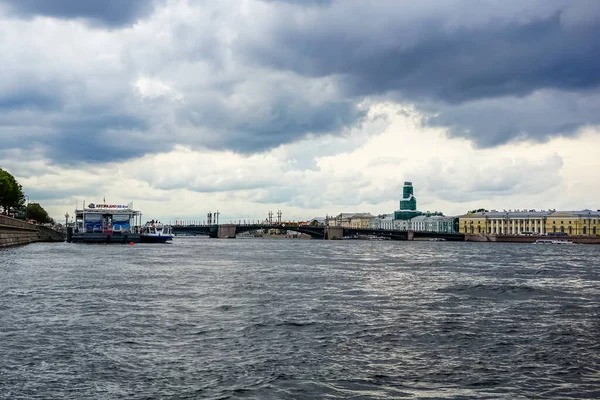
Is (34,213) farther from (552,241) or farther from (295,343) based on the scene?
(295,343)

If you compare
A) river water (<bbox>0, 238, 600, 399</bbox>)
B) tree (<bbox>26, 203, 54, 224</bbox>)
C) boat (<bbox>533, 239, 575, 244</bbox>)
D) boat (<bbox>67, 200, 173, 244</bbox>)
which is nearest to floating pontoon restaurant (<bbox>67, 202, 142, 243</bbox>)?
boat (<bbox>67, 200, 173, 244</bbox>)

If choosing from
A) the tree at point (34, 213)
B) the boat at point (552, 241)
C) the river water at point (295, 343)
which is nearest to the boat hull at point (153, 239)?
the tree at point (34, 213)

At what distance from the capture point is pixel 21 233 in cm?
9012

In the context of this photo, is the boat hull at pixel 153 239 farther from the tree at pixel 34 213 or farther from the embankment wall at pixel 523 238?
the embankment wall at pixel 523 238

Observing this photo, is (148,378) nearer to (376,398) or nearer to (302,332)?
(376,398)

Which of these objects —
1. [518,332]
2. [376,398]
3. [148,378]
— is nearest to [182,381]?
[148,378]

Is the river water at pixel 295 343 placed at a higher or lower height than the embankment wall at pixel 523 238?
lower

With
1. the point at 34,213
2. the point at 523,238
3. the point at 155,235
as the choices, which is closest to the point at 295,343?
the point at 155,235

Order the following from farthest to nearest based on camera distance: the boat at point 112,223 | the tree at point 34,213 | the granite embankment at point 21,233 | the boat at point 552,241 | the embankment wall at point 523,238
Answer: the embankment wall at point 523,238 → the boat at point 552,241 → the tree at point 34,213 → the boat at point 112,223 → the granite embankment at point 21,233

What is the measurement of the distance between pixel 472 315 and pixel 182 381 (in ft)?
41.4

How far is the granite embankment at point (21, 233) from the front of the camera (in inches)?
2794

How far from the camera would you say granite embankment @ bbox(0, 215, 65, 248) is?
70975 mm

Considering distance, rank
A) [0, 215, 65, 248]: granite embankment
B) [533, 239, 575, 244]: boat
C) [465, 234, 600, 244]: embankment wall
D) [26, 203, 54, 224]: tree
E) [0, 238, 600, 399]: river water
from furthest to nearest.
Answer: [465, 234, 600, 244]: embankment wall → [533, 239, 575, 244]: boat → [26, 203, 54, 224]: tree → [0, 215, 65, 248]: granite embankment → [0, 238, 600, 399]: river water

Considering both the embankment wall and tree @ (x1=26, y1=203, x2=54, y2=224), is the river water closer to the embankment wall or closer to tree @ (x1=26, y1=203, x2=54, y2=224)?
tree @ (x1=26, y1=203, x2=54, y2=224)
